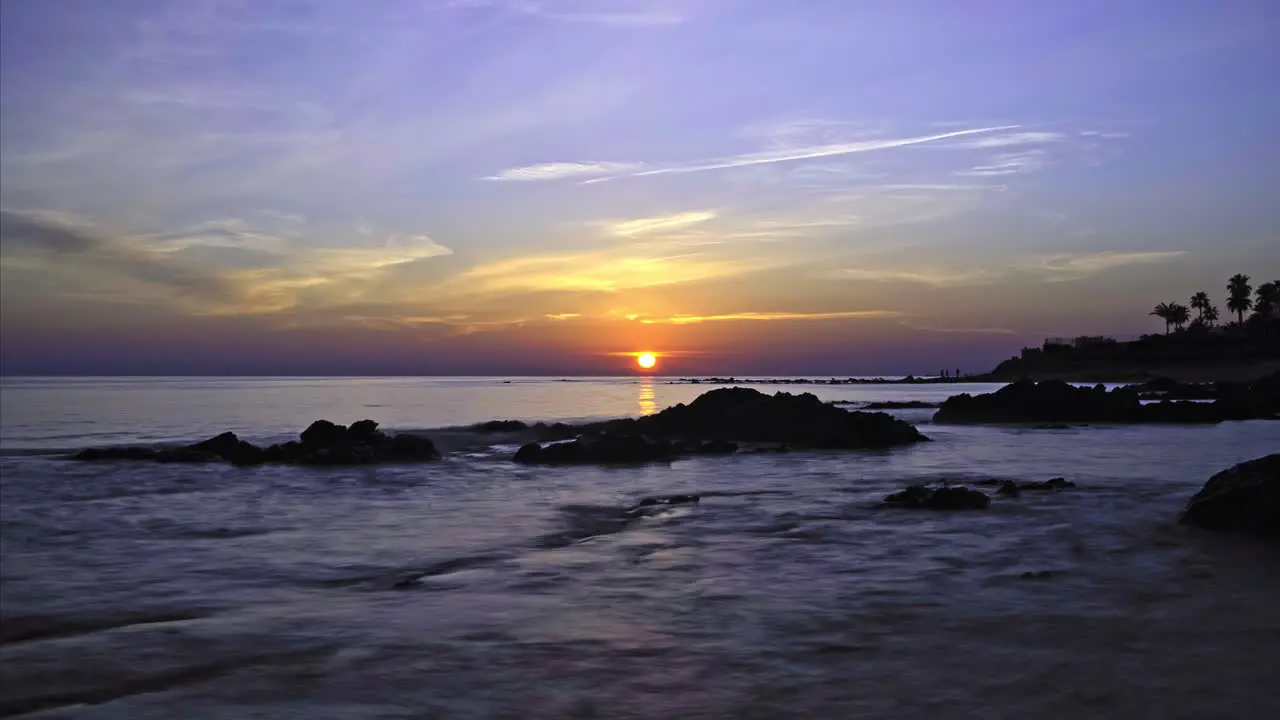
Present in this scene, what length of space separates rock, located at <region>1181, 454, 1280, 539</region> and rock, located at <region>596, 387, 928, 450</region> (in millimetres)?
17116

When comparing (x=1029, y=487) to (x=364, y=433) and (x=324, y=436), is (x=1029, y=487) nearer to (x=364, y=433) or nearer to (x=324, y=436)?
(x=364, y=433)

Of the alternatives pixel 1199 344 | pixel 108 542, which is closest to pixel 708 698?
pixel 108 542

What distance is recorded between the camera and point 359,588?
9805 millimetres

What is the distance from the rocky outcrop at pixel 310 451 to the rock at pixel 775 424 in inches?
394

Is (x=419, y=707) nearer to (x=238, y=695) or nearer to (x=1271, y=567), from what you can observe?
(x=238, y=695)

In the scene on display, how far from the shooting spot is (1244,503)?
12.0 meters

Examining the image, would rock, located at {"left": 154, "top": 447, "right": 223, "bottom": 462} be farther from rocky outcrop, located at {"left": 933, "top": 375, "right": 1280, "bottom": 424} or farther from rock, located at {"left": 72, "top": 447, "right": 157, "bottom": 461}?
rocky outcrop, located at {"left": 933, "top": 375, "right": 1280, "bottom": 424}

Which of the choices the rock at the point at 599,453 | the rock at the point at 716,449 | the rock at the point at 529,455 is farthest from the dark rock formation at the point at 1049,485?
the rock at the point at 529,455

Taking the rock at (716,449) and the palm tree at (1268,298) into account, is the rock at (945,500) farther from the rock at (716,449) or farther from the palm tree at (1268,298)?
A: the palm tree at (1268,298)

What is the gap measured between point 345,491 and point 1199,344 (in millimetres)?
127890

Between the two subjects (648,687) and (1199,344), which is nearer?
(648,687)

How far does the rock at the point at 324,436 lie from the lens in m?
27.7

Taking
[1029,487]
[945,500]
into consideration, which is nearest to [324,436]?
[945,500]

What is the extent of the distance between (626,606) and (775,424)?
2353cm
